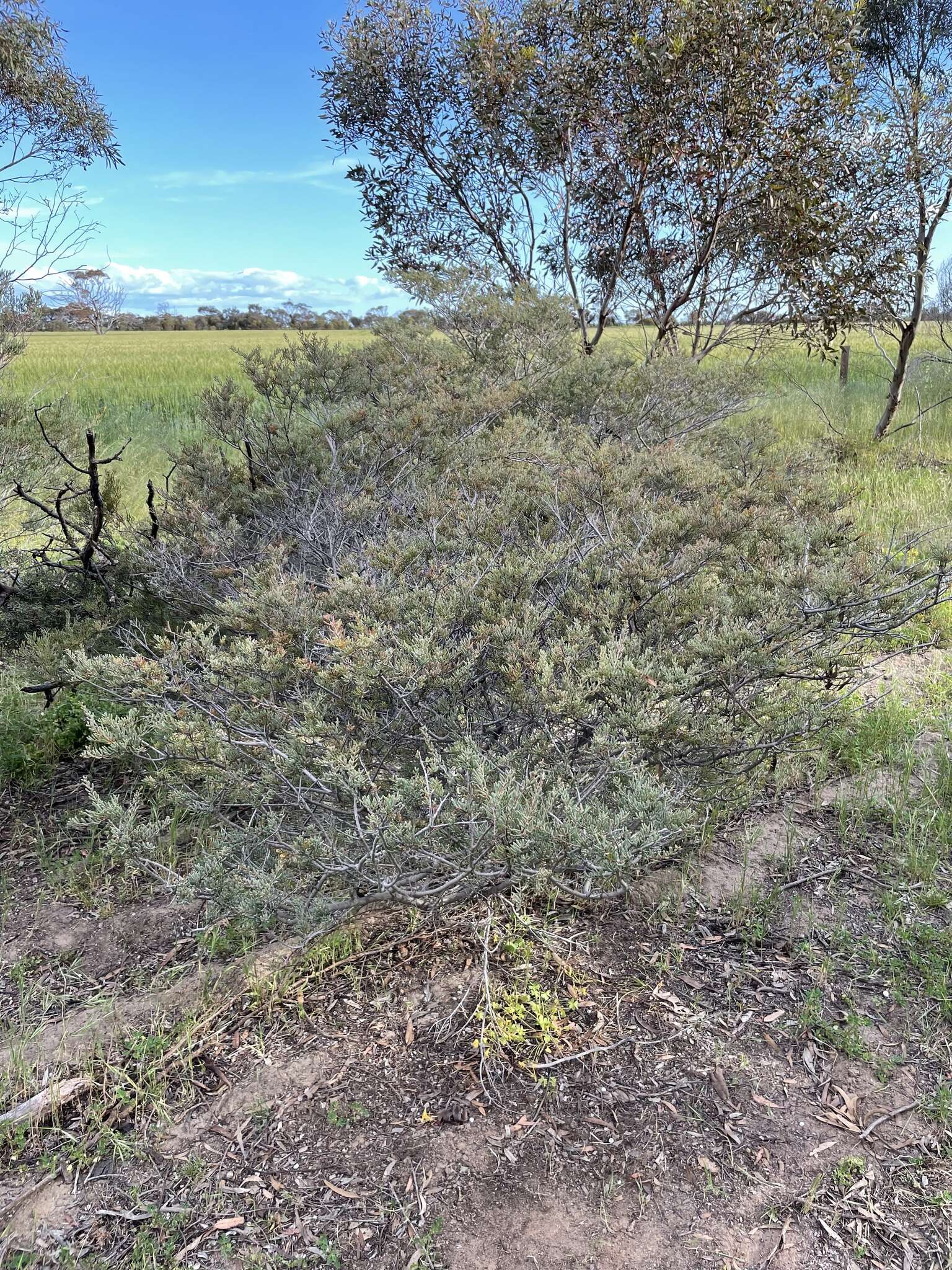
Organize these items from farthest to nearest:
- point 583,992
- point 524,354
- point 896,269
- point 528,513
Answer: point 896,269 < point 524,354 < point 528,513 < point 583,992

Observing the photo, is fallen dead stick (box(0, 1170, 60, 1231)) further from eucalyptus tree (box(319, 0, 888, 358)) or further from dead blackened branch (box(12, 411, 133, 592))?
eucalyptus tree (box(319, 0, 888, 358))

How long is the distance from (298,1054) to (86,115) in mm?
10115

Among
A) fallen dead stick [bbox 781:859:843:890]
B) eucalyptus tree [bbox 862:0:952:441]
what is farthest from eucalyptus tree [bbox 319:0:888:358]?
fallen dead stick [bbox 781:859:843:890]

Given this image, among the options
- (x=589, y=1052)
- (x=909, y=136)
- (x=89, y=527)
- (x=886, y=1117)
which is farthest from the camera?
(x=909, y=136)

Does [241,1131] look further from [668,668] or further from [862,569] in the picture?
[862,569]

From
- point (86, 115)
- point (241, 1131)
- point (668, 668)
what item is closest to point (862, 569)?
point (668, 668)

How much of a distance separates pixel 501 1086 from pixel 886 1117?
0.99 metres

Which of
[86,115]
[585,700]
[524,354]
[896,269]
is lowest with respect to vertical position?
[585,700]

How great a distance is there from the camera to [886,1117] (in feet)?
6.93

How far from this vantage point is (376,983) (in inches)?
101

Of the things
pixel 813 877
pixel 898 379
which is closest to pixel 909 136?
pixel 898 379

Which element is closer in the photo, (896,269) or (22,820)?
(22,820)

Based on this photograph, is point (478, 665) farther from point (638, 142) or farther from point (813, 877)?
point (638, 142)

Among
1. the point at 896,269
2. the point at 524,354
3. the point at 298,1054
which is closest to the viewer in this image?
the point at 298,1054
